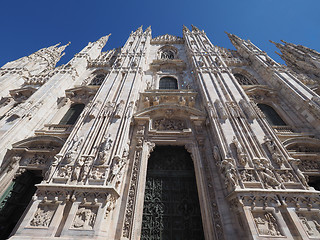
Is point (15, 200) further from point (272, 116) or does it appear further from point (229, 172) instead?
point (272, 116)

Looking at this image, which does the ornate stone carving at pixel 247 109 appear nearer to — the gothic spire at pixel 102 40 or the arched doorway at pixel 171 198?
the arched doorway at pixel 171 198

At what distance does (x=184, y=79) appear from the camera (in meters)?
13.9

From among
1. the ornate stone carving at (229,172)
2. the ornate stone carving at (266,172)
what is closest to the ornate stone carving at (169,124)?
the ornate stone carving at (229,172)

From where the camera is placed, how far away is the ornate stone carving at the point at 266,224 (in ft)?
15.1

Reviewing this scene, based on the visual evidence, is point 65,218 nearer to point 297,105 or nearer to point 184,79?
point 184,79

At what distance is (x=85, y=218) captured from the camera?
4.98 metres

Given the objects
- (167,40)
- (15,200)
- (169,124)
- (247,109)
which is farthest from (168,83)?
(15,200)

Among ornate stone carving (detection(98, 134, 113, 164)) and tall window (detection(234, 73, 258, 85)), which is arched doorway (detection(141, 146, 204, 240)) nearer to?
ornate stone carving (detection(98, 134, 113, 164))

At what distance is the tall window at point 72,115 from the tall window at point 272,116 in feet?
44.5

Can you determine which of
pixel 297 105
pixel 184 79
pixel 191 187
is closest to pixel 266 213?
pixel 191 187

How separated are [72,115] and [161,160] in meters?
7.62

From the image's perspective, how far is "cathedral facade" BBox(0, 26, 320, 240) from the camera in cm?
511

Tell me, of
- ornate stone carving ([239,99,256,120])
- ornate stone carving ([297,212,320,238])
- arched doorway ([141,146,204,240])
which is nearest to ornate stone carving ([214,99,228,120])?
ornate stone carving ([239,99,256,120])

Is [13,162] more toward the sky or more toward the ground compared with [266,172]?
more toward the sky
